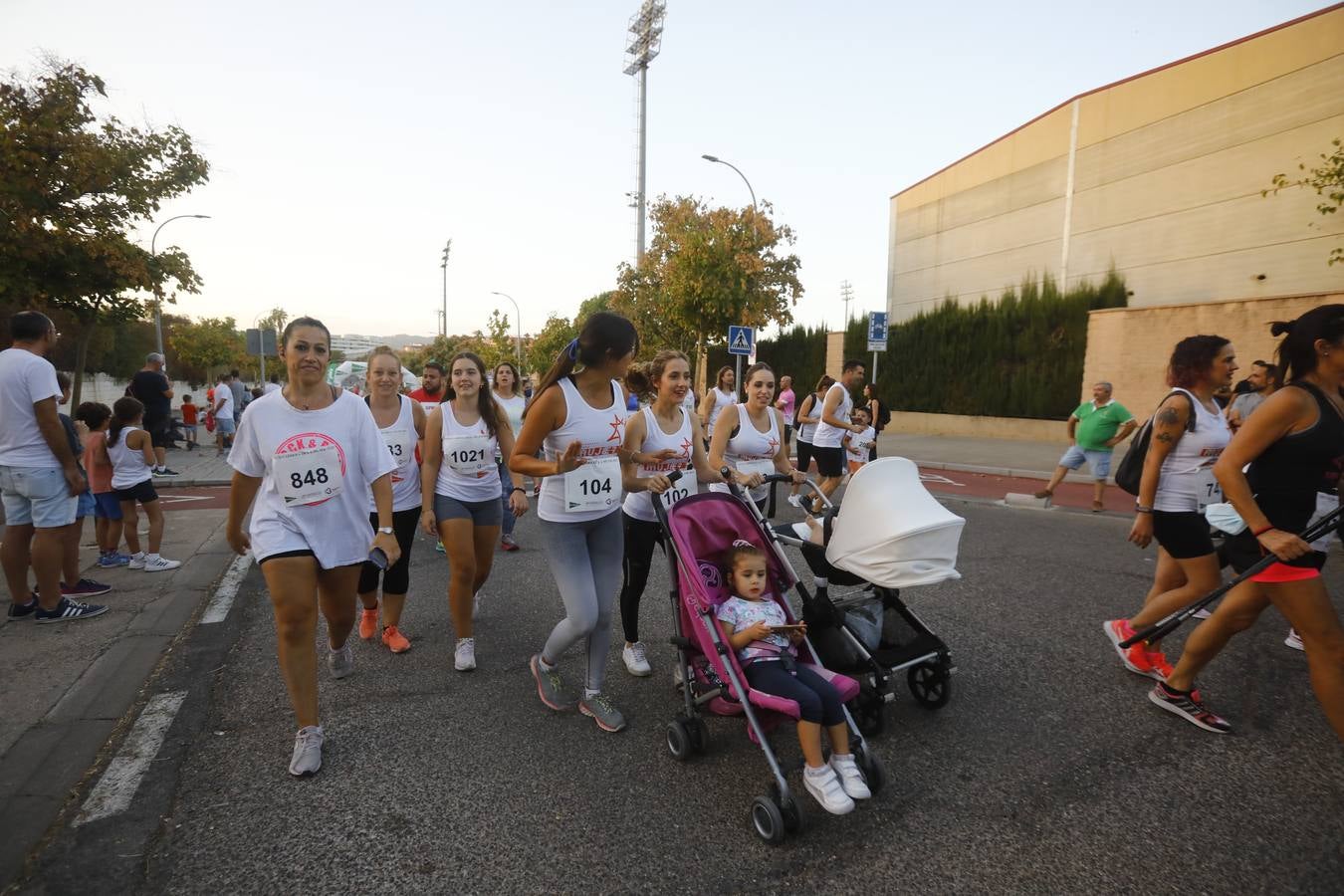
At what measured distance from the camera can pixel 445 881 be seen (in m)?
2.35

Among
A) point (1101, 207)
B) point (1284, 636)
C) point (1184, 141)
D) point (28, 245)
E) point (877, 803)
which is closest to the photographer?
point (877, 803)

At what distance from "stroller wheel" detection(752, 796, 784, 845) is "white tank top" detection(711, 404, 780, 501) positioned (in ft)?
7.95

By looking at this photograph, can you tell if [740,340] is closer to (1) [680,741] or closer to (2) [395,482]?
(2) [395,482]

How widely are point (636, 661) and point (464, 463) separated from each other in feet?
4.96

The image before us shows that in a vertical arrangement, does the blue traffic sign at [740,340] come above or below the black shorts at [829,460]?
above

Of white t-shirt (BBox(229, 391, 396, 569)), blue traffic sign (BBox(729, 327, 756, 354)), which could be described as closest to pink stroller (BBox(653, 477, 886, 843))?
white t-shirt (BBox(229, 391, 396, 569))

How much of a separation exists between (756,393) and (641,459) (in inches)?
58.9

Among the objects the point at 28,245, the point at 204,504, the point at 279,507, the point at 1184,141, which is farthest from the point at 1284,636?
the point at 1184,141

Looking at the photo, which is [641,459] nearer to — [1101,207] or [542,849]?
[542,849]

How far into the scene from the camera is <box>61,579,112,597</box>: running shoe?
527 centimetres

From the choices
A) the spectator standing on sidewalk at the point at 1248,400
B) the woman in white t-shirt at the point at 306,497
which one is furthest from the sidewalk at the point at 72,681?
the spectator standing on sidewalk at the point at 1248,400

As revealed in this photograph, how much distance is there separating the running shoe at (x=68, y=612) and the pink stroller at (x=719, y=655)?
429cm

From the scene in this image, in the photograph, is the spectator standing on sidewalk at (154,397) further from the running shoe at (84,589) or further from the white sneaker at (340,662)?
the white sneaker at (340,662)

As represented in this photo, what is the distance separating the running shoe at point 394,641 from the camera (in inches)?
171
